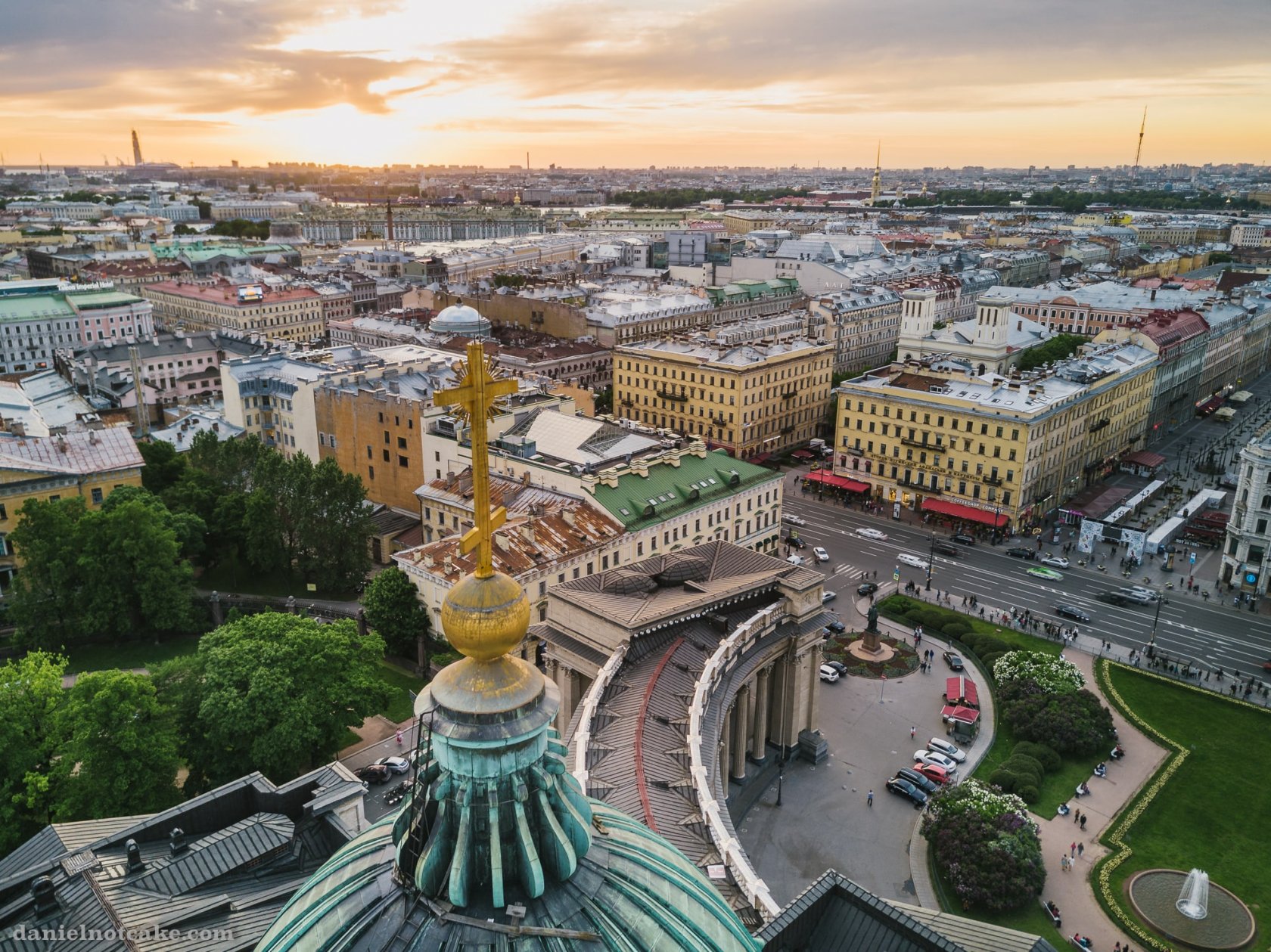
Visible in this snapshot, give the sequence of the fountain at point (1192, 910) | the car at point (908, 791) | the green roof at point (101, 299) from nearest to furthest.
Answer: the fountain at point (1192, 910) < the car at point (908, 791) < the green roof at point (101, 299)

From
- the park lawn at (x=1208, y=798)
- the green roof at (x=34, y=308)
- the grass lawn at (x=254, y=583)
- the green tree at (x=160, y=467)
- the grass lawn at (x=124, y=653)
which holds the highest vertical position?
the green roof at (x=34, y=308)

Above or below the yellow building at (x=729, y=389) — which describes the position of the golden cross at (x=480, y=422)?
above

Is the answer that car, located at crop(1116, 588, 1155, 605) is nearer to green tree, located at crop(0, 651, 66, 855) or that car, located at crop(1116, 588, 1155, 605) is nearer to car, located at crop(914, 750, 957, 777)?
car, located at crop(914, 750, 957, 777)

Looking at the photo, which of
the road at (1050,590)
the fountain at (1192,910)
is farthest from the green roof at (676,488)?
the fountain at (1192,910)

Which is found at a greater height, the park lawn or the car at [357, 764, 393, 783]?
the car at [357, 764, 393, 783]

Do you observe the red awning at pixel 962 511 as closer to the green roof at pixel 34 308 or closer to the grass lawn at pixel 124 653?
the grass lawn at pixel 124 653

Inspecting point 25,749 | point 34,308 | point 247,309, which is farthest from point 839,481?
point 34,308

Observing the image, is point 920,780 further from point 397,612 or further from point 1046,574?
point 1046,574

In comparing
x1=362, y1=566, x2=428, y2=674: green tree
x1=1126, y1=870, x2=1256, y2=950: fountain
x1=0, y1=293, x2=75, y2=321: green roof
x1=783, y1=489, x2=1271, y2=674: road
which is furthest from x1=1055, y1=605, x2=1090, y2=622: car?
x1=0, y1=293, x2=75, y2=321: green roof

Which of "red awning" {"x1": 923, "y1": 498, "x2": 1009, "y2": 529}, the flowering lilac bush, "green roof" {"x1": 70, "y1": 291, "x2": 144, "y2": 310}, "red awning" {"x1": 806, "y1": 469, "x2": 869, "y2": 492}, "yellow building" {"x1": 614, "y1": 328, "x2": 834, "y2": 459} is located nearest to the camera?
the flowering lilac bush
